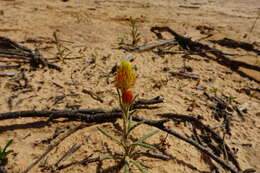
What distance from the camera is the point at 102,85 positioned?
296cm

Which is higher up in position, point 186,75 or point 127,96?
point 127,96

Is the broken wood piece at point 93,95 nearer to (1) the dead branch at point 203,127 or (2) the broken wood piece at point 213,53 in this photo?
(1) the dead branch at point 203,127

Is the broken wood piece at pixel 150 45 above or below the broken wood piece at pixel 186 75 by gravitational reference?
above

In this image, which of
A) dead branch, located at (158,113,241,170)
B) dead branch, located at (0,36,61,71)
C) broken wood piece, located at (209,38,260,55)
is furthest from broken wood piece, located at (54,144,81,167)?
broken wood piece, located at (209,38,260,55)

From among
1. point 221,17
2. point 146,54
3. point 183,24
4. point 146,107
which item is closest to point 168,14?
point 183,24

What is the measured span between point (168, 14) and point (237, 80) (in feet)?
14.1

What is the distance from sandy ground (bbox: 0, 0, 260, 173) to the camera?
6.49 ft

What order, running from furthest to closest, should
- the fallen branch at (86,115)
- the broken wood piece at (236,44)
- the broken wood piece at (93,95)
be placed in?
1. the broken wood piece at (236,44)
2. the broken wood piece at (93,95)
3. the fallen branch at (86,115)

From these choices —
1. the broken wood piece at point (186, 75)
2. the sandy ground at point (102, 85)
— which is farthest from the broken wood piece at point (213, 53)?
the broken wood piece at point (186, 75)

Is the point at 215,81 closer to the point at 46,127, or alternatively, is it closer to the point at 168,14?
the point at 46,127

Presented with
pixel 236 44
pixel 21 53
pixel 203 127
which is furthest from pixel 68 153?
pixel 236 44

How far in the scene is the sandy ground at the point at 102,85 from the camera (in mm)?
1978

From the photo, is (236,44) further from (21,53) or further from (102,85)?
(21,53)

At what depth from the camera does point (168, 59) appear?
372 centimetres
